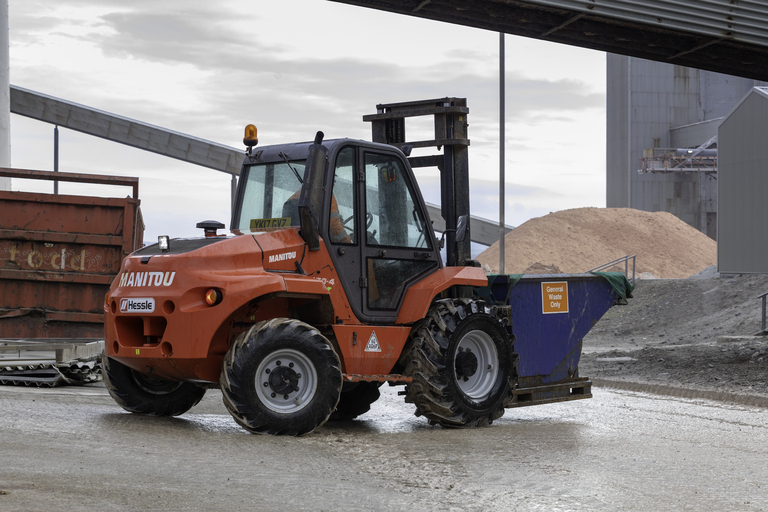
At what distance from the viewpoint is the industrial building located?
56.5 m

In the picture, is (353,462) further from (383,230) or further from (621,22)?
(621,22)

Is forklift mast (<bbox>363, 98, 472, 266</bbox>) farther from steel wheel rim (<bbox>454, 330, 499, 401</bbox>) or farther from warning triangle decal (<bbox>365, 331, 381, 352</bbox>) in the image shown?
warning triangle decal (<bbox>365, 331, 381, 352</bbox>)

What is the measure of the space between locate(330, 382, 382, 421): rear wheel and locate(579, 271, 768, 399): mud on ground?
6003 mm

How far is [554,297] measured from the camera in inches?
392

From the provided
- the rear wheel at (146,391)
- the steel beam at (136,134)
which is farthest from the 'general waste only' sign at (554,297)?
the steel beam at (136,134)

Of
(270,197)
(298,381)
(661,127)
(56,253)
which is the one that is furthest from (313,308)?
(661,127)

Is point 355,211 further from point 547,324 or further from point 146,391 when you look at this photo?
point 547,324

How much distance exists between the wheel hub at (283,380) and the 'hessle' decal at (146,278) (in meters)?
1.17

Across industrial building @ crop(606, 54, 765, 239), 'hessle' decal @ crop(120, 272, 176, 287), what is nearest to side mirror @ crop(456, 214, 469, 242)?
'hessle' decal @ crop(120, 272, 176, 287)

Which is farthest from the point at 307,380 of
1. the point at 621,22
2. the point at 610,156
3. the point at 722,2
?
the point at 610,156

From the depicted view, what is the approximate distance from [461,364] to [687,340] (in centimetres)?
1497

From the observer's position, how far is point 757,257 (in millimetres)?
29484

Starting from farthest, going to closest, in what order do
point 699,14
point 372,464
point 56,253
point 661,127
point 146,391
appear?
point 661,127 → point 699,14 → point 56,253 → point 146,391 → point 372,464

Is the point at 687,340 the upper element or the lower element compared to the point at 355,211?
lower
